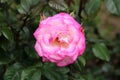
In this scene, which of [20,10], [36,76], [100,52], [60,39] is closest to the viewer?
[60,39]

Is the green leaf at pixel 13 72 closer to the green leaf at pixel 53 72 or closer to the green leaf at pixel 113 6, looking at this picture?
the green leaf at pixel 53 72

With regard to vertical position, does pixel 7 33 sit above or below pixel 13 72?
above

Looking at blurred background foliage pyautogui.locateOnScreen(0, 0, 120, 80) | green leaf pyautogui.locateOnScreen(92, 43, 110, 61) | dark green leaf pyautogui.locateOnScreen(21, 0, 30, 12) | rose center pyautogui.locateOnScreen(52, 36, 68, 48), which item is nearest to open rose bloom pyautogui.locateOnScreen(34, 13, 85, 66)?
rose center pyautogui.locateOnScreen(52, 36, 68, 48)

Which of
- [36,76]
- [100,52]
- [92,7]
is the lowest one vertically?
[100,52]

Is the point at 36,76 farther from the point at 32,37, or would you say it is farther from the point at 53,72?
the point at 32,37

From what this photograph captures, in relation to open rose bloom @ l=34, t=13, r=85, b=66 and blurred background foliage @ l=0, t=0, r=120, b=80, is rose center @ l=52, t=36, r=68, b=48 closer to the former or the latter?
open rose bloom @ l=34, t=13, r=85, b=66

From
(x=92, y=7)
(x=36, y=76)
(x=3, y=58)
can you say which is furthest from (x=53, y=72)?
(x=92, y=7)

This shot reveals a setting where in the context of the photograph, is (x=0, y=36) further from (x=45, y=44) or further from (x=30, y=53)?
(x=45, y=44)
